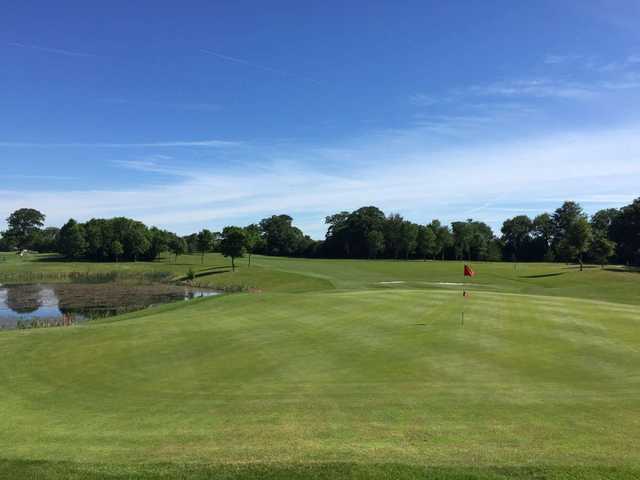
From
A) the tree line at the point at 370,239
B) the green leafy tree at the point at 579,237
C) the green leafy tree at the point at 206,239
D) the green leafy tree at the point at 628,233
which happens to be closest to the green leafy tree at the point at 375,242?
the tree line at the point at 370,239

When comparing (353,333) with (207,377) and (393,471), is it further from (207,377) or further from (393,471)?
(393,471)

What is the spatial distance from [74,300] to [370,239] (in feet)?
318

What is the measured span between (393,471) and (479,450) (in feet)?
6.75

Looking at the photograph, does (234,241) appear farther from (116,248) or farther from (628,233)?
(628,233)

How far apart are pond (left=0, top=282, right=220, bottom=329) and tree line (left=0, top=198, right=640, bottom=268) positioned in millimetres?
20901

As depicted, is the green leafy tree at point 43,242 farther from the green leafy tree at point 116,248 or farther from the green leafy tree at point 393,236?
the green leafy tree at point 393,236

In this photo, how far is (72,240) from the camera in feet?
380

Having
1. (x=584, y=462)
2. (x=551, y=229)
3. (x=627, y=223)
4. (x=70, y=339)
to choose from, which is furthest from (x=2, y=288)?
(x=551, y=229)

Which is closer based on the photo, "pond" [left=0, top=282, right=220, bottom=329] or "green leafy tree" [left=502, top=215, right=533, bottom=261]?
"pond" [left=0, top=282, right=220, bottom=329]

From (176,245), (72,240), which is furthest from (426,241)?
(72,240)

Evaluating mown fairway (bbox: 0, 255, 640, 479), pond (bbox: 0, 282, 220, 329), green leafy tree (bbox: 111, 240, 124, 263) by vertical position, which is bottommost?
pond (bbox: 0, 282, 220, 329)

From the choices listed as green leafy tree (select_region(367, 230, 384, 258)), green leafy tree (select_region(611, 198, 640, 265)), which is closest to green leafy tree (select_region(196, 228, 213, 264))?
green leafy tree (select_region(367, 230, 384, 258))

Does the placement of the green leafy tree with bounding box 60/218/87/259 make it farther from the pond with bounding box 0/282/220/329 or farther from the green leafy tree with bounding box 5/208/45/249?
the green leafy tree with bounding box 5/208/45/249

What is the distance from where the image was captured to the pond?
41.8 m
